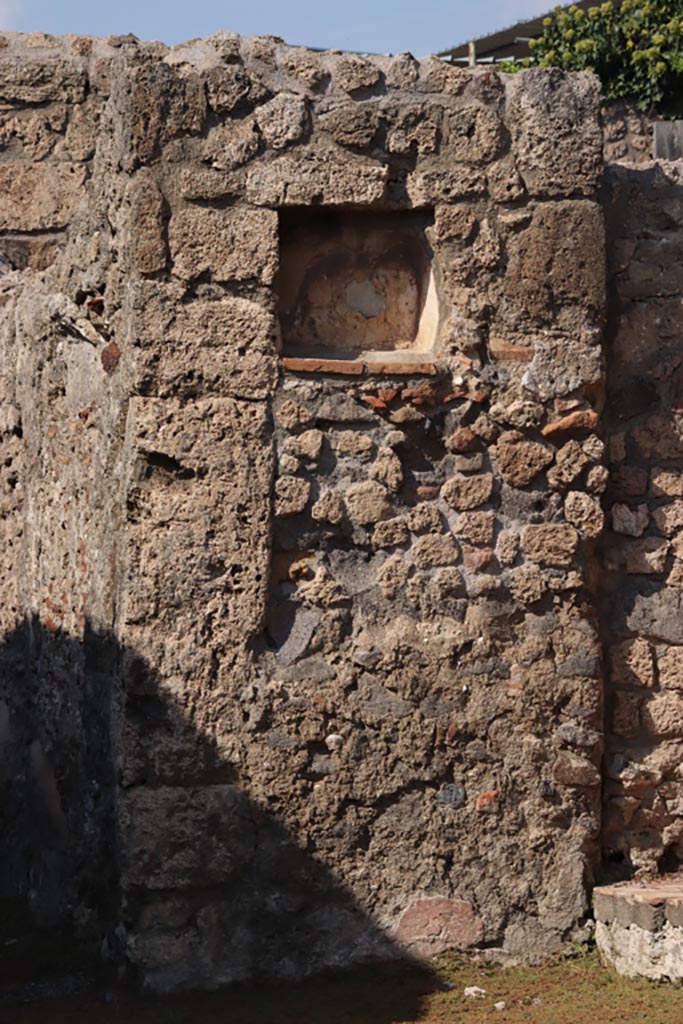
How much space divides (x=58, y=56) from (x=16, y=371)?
167 cm

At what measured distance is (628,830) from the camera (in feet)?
16.6

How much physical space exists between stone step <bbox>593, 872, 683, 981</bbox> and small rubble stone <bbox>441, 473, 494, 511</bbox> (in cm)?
134

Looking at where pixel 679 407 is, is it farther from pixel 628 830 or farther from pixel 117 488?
pixel 117 488

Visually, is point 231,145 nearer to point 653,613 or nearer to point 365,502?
point 365,502

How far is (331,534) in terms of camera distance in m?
4.76

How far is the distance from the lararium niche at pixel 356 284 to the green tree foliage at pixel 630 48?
566 centimetres

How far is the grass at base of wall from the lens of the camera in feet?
14.4

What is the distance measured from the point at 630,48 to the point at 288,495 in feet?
21.9

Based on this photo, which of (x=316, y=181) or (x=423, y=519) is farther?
(x=423, y=519)

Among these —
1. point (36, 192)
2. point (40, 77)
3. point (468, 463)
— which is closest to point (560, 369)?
point (468, 463)

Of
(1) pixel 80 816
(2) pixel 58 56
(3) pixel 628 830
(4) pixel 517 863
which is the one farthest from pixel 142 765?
(2) pixel 58 56

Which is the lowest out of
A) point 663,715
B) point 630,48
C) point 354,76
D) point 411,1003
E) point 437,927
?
point 411,1003

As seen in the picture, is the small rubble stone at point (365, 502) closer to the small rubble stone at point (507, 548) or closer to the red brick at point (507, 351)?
the small rubble stone at point (507, 548)

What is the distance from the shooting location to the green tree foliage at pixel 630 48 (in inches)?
395
